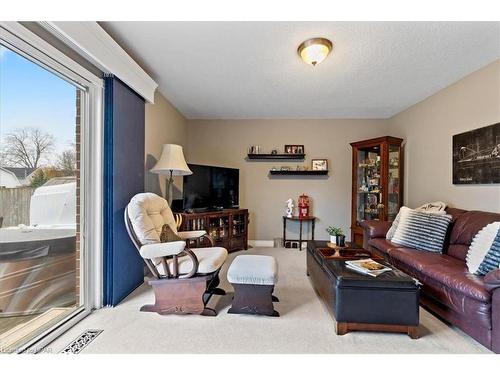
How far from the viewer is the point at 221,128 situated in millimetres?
4645

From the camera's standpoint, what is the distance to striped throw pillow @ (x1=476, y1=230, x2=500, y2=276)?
5.80 feet

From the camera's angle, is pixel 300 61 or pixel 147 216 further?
pixel 300 61

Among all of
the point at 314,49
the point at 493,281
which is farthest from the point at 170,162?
the point at 493,281

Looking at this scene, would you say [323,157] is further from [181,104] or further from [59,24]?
[59,24]

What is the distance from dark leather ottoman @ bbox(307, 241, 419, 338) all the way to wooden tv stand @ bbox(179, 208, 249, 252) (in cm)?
213

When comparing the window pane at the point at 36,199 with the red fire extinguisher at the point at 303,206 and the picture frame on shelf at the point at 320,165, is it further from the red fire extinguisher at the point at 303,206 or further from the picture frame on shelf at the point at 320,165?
the picture frame on shelf at the point at 320,165

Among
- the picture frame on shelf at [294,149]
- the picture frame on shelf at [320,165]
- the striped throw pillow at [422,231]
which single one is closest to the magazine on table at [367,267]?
the striped throw pillow at [422,231]

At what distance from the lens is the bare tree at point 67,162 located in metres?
1.91

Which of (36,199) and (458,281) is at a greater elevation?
(36,199)

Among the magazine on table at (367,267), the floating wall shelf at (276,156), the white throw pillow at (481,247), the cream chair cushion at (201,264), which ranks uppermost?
the floating wall shelf at (276,156)

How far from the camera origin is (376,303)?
69.1 inches

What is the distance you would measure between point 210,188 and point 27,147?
2529 mm

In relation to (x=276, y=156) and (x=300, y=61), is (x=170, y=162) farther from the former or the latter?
(x=276, y=156)

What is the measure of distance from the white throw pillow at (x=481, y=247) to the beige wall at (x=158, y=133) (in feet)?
10.8
